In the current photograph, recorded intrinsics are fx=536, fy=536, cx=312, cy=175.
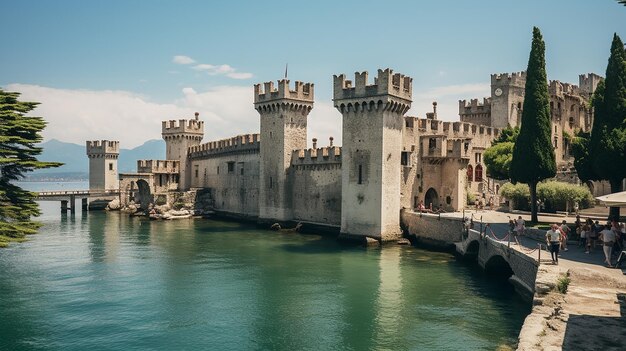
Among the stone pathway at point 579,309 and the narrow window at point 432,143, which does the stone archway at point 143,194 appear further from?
the stone pathway at point 579,309

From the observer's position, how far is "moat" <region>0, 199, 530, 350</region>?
19422 mm

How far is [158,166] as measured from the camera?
68500mm

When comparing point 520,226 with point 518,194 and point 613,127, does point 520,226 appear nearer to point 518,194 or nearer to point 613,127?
point 613,127

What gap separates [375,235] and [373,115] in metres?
8.95

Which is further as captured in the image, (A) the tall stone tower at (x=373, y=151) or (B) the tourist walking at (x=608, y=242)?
(A) the tall stone tower at (x=373, y=151)

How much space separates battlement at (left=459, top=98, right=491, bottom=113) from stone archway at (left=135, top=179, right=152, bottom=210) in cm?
4085

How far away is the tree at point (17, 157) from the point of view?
80.4 feet

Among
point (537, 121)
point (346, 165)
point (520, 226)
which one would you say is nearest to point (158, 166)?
point (346, 165)

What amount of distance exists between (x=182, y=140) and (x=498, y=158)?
40699mm

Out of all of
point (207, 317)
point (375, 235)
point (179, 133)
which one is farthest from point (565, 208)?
point (179, 133)

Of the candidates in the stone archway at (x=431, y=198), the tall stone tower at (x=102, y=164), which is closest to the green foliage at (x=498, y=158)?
the stone archway at (x=431, y=198)

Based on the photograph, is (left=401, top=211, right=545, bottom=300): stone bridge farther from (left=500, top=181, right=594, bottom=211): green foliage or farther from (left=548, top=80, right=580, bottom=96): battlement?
(left=548, top=80, right=580, bottom=96): battlement

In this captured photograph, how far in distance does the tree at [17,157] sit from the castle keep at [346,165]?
2211 cm

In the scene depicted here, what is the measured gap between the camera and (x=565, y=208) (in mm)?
43500
